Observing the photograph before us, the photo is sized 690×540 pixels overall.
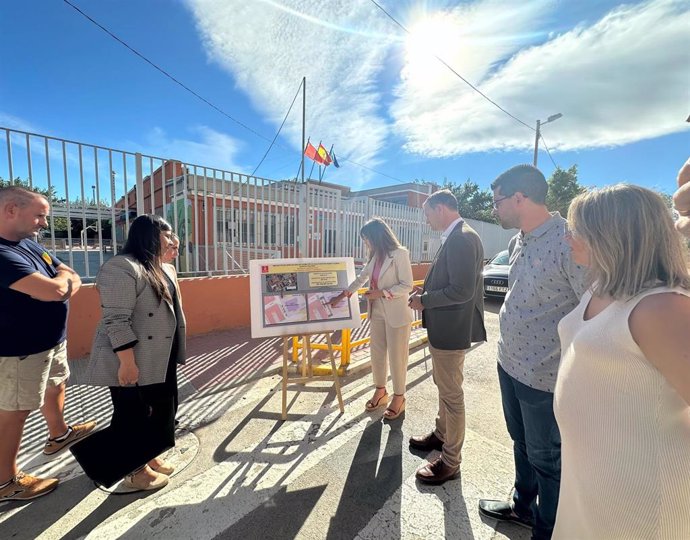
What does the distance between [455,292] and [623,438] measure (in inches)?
49.1

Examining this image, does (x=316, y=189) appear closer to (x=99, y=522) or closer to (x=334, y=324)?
(x=334, y=324)

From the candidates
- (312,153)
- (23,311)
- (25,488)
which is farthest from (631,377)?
(312,153)

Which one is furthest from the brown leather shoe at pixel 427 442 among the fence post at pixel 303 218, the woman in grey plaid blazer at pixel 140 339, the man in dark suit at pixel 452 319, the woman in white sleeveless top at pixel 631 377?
the fence post at pixel 303 218

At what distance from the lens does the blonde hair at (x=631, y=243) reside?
103cm

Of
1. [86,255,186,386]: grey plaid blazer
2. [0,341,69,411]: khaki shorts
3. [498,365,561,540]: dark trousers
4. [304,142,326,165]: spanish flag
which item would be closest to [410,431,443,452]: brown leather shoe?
[498,365,561,540]: dark trousers

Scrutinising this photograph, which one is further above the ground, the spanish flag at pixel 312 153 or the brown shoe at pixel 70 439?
the spanish flag at pixel 312 153

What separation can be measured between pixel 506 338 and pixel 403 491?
131cm

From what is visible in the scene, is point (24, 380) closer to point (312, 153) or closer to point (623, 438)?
point (623, 438)

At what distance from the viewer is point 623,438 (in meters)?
1.05

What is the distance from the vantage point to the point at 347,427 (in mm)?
3021

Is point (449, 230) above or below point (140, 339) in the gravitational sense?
above

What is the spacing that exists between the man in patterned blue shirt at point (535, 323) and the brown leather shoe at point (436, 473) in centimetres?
52

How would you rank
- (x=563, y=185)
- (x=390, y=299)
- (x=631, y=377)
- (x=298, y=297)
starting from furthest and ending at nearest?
(x=563, y=185) < (x=298, y=297) < (x=390, y=299) < (x=631, y=377)

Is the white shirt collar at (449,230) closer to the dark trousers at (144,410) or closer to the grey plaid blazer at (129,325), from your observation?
the grey plaid blazer at (129,325)
